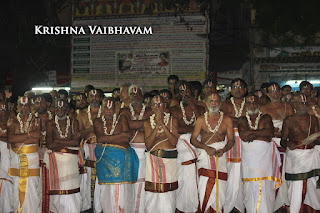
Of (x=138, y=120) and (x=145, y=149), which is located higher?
(x=138, y=120)

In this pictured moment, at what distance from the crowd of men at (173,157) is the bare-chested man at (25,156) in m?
0.01

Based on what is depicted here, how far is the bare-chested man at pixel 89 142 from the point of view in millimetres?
7234

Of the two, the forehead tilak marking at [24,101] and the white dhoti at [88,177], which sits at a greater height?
the forehead tilak marking at [24,101]

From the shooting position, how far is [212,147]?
241 inches

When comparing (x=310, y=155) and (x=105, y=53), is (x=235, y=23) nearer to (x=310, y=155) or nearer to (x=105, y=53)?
(x=105, y=53)

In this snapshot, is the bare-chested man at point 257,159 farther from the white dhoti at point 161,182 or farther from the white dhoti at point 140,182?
the white dhoti at point 140,182

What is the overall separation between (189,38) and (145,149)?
17.8ft

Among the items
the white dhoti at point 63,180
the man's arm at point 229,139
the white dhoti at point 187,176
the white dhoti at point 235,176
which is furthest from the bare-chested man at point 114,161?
the white dhoti at point 235,176

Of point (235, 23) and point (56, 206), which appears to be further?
point (235, 23)

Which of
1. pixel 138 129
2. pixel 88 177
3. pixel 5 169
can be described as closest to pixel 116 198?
pixel 138 129

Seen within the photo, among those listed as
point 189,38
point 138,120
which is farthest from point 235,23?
point 138,120

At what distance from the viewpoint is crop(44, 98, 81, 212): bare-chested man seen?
6367mm

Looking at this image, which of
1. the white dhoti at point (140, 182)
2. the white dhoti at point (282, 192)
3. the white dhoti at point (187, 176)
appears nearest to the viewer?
the white dhoti at point (187, 176)

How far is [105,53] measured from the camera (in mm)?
11984
